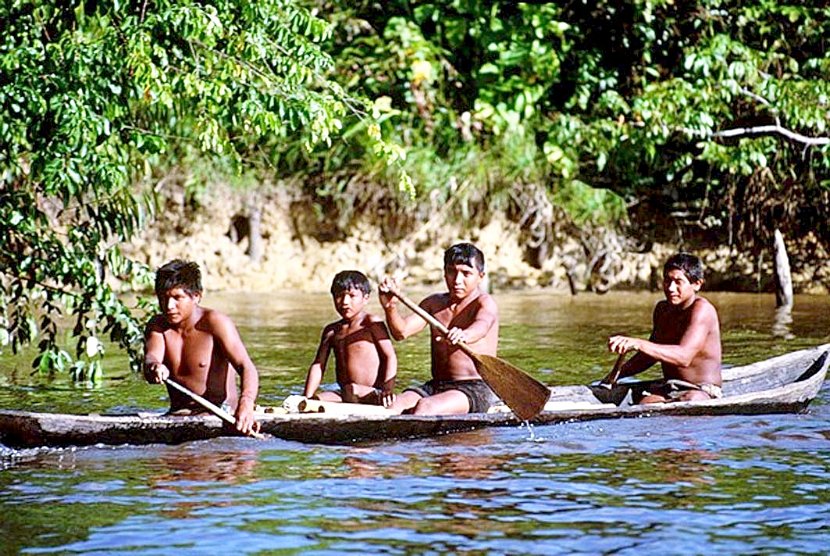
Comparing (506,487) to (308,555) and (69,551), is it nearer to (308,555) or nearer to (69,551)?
(308,555)

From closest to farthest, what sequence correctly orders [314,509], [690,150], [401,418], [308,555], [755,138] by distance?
[308,555]
[314,509]
[401,418]
[755,138]
[690,150]

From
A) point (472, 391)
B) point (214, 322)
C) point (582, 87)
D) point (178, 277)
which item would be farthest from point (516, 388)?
point (582, 87)

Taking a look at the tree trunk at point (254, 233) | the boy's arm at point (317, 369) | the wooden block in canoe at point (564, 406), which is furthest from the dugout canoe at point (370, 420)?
the tree trunk at point (254, 233)

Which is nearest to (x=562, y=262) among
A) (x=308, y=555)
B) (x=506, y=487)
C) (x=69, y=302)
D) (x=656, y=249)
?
(x=656, y=249)

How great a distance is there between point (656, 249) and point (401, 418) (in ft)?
28.6

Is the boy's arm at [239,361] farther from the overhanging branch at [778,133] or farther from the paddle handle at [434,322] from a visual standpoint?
the overhanging branch at [778,133]

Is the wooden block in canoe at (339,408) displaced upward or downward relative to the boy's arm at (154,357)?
downward

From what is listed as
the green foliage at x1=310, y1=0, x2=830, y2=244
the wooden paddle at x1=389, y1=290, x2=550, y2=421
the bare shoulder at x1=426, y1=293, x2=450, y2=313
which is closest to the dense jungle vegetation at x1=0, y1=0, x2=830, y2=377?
the green foliage at x1=310, y1=0, x2=830, y2=244

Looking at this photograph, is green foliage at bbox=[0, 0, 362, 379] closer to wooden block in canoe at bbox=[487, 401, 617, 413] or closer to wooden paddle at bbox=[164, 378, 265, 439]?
wooden paddle at bbox=[164, 378, 265, 439]

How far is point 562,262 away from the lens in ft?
49.4

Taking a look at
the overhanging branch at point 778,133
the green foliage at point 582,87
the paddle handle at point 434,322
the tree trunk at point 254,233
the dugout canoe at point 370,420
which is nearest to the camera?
the dugout canoe at point 370,420

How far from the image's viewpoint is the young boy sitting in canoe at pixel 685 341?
7719mm

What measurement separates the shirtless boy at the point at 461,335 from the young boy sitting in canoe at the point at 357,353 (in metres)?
0.10

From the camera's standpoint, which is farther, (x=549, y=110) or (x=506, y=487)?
(x=549, y=110)
